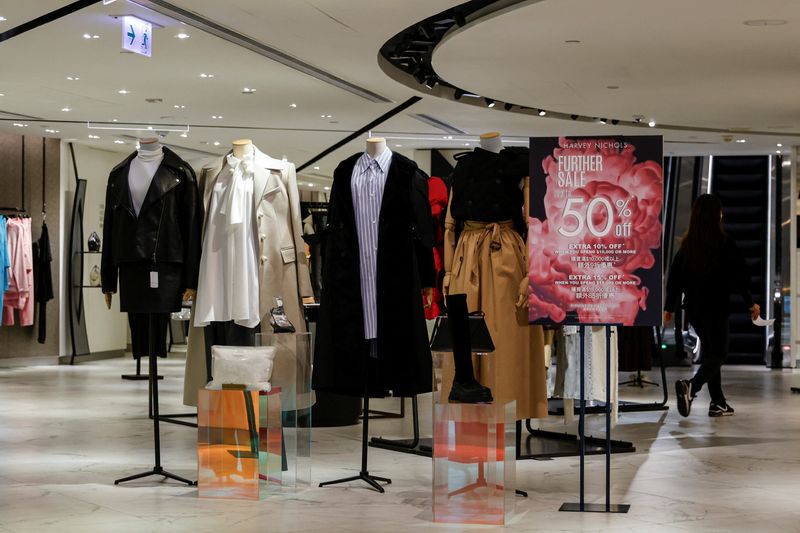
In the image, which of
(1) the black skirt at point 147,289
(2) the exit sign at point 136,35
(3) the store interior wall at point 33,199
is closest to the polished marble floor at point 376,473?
(1) the black skirt at point 147,289

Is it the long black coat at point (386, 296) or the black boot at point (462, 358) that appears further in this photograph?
the long black coat at point (386, 296)

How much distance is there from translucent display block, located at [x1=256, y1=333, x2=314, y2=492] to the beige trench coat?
0.94 feet

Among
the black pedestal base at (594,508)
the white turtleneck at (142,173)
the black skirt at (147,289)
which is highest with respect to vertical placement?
the white turtleneck at (142,173)

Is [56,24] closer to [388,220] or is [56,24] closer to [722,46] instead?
[388,220]

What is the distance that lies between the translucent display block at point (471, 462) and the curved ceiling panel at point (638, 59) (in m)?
4.03

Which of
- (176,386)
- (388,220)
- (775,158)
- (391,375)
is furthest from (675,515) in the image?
(775,158)

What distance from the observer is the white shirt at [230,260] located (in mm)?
5414

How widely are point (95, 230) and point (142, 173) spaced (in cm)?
1109

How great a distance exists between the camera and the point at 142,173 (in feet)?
17.8

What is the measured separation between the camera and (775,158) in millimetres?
17250

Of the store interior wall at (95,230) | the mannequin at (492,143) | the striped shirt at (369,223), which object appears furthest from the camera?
the store interior wall at (95,230)

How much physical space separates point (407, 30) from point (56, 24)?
9.03 ft

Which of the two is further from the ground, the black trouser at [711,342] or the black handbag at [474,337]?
the black handbag at [474,337]

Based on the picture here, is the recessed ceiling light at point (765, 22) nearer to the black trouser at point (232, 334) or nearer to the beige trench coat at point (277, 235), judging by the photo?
the beige trench coat at point (277, 235)
